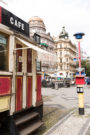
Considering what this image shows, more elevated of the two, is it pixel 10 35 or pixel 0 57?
pixel 10 35

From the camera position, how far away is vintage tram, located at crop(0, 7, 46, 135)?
3.98 meters

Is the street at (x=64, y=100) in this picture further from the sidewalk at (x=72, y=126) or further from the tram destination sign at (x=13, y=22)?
the tram destination sign at (x=13, y=22)

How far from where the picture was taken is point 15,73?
14.2 ft

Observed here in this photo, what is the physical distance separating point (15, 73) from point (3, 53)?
66 cm

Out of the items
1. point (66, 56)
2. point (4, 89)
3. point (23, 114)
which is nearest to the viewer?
point (4, 89)

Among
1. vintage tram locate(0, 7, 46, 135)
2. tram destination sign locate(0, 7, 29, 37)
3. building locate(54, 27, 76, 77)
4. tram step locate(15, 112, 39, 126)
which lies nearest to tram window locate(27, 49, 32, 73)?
vintage tram locate(0, 7, 46, 135)

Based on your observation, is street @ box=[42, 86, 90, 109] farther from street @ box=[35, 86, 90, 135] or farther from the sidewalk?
the sidewalk

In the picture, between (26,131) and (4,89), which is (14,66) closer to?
(4,89)

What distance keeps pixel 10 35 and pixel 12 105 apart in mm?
1964

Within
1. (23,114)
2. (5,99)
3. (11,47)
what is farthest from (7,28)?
(23,114)

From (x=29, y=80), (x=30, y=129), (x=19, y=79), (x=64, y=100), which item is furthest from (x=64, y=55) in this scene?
(x=30, y=129)

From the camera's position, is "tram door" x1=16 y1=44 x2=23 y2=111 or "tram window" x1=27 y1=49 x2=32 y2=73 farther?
"tram window" x1=27 y1=49 x2=32 y2=73

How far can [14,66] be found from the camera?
4.33 m

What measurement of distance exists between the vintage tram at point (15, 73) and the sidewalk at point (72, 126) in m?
0.68
